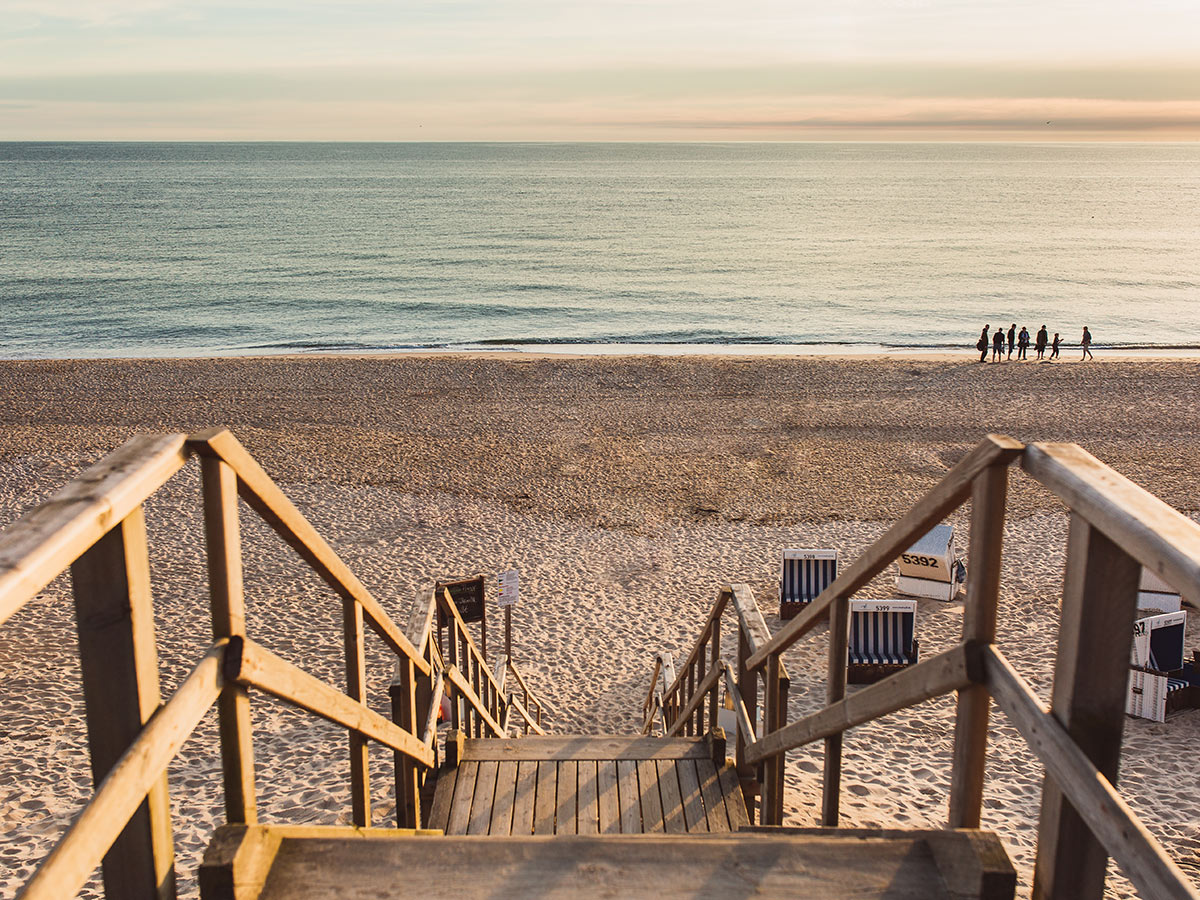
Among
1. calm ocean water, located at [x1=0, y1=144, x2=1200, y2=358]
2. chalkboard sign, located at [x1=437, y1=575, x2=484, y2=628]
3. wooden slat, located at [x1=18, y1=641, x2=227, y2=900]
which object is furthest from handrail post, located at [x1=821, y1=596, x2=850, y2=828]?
calm ocean water, located at [x1=0, y1=144, x2=1200, y2=358]

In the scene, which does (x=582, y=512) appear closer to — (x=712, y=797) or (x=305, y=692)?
(x=712, y=797)

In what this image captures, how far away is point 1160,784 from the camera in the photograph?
8508 millimetres

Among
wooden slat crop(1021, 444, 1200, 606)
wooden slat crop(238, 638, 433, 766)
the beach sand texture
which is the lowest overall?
the beach sand texture

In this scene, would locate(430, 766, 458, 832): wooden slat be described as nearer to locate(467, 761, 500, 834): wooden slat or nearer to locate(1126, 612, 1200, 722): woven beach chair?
locate(467, 761, 500, 834): wooden slat

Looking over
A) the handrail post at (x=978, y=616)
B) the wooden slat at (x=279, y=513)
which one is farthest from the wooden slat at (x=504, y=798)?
the handrail post at (x=978, y=616)

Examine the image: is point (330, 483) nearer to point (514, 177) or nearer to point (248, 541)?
point (248, 541)

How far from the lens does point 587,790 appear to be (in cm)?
499

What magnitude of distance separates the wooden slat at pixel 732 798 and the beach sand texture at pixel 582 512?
3275 millimetres

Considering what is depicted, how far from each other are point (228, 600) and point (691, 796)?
3347 mm

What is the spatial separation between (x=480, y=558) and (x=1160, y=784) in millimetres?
9400

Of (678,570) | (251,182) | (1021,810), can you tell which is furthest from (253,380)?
(251,182)

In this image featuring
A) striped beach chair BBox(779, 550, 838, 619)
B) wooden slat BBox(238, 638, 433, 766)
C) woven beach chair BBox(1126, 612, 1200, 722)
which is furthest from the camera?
striped beach chair BBox(779, 550, 838, 619)

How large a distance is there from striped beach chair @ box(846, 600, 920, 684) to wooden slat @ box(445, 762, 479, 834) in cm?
699

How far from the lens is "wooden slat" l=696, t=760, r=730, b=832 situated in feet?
15.2
